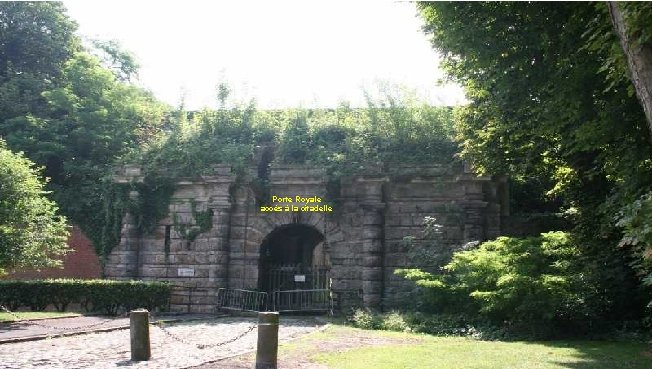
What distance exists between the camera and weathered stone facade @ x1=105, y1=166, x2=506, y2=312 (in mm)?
18359

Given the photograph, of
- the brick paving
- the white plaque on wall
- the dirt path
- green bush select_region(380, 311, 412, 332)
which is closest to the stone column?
green bush select_region(380, 311, 412, 332)

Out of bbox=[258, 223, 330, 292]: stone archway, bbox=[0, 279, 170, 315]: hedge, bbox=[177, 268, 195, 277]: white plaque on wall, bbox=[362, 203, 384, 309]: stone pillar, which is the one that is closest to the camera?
bbox=[0, 279, 170, 315]: hedge

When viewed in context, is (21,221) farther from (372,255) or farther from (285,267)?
(372,255)

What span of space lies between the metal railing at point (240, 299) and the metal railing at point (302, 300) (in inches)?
20.1

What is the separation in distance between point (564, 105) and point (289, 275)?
11492 mm

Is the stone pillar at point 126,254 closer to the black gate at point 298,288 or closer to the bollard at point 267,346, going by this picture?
the black gate at point 298,288

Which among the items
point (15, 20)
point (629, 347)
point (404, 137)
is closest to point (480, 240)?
point (404, 137)

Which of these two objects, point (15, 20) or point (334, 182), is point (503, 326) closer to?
point (334, 182)

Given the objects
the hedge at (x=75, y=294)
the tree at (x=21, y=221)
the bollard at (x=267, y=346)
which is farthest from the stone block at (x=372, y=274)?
the bollard at (x=267, y=346)

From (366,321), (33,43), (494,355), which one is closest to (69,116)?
(33,43)

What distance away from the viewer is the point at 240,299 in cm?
1908

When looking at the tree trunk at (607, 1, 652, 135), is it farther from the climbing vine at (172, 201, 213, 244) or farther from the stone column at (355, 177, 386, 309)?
the climbing vine at (172, 201, 213, 244)

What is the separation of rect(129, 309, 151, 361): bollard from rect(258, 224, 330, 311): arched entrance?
376 inches

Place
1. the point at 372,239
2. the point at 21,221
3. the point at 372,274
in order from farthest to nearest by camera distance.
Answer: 1. the point at 372,239
2. the point at 372,274
3. the point at 21,221
